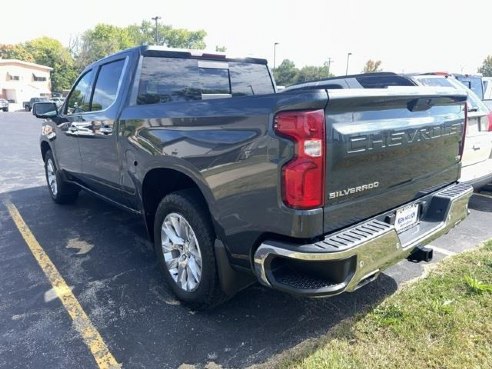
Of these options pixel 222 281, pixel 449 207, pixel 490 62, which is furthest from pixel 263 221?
pixel 490 62

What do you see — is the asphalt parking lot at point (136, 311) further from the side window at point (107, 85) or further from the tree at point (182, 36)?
the tree at point (182, 36)

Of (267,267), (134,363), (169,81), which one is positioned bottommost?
(134,363)

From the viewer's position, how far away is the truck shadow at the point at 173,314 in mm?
2594

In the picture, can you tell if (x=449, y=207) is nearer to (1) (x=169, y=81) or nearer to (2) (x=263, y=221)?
(2) (x=263, y=221)

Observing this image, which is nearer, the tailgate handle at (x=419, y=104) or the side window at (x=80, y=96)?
the tailgate handle at (x=419, y=104)

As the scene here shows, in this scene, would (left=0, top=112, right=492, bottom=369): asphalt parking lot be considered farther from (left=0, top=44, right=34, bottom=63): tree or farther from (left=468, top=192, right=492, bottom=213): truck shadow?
(left=0, top=44, right=34, bottom=63): tree

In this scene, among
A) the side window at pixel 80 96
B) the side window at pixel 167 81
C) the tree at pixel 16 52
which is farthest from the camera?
the tree at pixel 16 52

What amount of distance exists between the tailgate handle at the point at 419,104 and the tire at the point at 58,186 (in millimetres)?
4670

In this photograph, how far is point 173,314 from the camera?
3.02 meters

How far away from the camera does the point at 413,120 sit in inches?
102

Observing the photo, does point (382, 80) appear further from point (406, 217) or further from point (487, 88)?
point (487, 88)

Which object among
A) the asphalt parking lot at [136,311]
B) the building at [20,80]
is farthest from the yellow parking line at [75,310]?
the building at [20,80]

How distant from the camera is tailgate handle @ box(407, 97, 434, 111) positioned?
8.46ft

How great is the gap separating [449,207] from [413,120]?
0.78 meters
